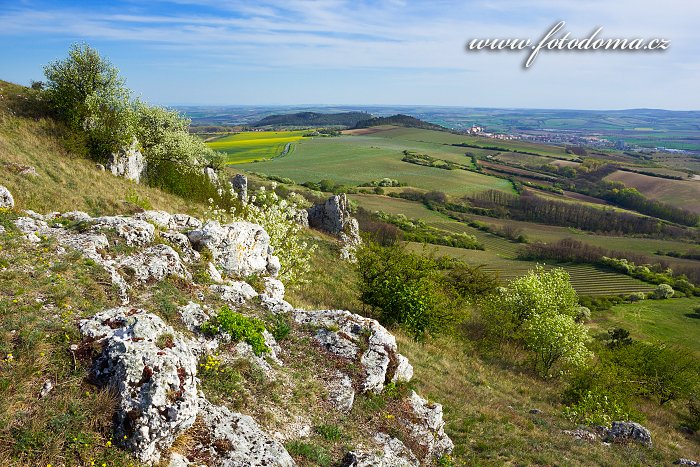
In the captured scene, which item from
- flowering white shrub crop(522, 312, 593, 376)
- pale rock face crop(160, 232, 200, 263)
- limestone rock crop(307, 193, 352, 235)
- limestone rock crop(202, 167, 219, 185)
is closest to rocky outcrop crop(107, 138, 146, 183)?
limestone rock crop(202, 167, 219, 185)

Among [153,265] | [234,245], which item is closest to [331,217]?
[234,245]

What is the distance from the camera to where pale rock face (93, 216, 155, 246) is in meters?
16.8

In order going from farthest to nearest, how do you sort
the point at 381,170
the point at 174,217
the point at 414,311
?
the point at 381,170
the point at 414,311
the point at 174,217

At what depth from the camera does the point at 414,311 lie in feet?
87.7

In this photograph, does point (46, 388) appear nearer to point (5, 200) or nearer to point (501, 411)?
point (5, 200)

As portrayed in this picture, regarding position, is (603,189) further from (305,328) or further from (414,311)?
(305,328)

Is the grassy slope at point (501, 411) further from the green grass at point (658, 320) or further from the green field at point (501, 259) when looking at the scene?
the green field at point (501, 259)

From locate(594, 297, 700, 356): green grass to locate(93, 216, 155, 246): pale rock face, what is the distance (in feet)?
244

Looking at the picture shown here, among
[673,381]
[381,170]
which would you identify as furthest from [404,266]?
[381,170]

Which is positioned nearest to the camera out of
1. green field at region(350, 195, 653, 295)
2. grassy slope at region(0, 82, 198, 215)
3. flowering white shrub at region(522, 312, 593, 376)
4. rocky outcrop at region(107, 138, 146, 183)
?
grassy slope at region(0, 82, 198, 215)

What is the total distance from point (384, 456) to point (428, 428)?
3.36 metres

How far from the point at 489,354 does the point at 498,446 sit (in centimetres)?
1686

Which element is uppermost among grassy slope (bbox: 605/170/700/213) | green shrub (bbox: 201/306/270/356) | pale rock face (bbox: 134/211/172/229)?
pale rock face (bbox: 134/211/172/229)

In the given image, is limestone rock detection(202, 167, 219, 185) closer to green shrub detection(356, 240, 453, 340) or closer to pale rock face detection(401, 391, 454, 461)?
green shrub detection(356, 240, 453, 340)
